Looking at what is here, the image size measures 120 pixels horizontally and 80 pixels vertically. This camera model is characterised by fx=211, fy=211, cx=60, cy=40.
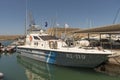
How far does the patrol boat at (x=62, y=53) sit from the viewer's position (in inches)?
715

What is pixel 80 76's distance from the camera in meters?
17.6

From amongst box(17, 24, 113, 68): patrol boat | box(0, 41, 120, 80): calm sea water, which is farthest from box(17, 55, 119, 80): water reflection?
box(17, 24, 113, 68): patrol boat

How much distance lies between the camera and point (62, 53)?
66.0 feet

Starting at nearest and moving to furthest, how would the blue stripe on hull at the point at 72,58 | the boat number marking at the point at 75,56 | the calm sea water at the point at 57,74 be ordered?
the calm sea water at the point at 57,74
the blue stripe on hull at the point at 72,58
the boat number marking at the point at 75,56

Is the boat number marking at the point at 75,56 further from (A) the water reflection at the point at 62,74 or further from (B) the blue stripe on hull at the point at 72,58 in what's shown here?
(A) the water reflection at the point at 62,74

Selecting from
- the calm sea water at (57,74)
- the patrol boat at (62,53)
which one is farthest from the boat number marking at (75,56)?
the calm sea water at (57,74)

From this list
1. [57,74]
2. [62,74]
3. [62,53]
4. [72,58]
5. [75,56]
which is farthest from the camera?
[62,53]

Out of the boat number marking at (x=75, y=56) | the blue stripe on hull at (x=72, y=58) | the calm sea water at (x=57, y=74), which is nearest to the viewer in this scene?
the calm sea water at (x=57, y=74)

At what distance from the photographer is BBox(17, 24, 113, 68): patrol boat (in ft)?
59.6

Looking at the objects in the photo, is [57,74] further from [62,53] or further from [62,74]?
[62,53]

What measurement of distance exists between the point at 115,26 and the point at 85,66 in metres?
6.01

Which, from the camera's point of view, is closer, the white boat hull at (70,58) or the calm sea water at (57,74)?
the calm sea water at (57,74)

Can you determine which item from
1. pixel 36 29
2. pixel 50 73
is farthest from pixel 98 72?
pixel 36 29

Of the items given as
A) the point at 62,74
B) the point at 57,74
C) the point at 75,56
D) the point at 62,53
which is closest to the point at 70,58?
the point at 75,56
